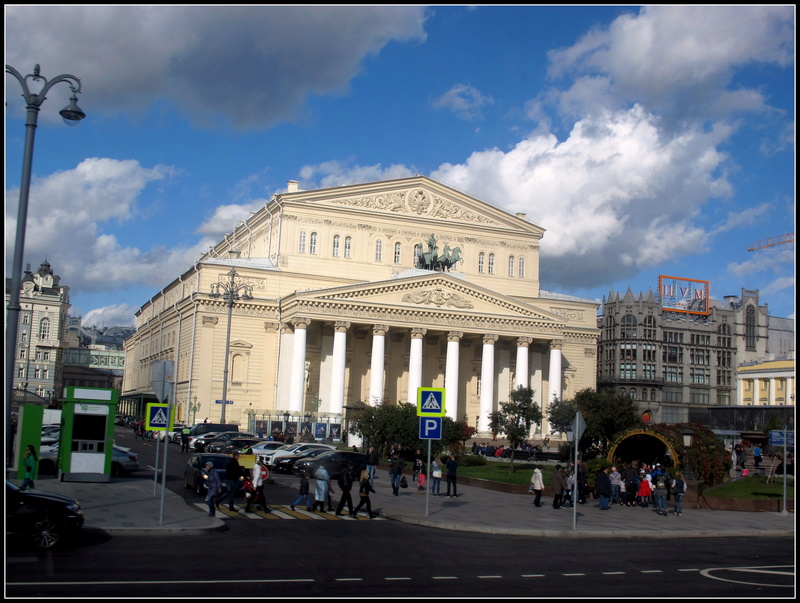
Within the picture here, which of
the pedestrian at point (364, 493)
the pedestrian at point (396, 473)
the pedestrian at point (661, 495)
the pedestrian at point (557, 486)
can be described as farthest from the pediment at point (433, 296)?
the pedestrian at point (364, 493)

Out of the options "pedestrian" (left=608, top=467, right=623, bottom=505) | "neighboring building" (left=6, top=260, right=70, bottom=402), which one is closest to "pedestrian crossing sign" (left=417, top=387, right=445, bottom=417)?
"pedestrian" (left=608, top=467, right=623, bottom=505)

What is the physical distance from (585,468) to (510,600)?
2142 centimetres

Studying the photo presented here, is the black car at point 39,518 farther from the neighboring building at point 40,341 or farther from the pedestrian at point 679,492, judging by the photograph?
the neighboring building at point 40,341

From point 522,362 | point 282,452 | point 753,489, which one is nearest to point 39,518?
point 282,452

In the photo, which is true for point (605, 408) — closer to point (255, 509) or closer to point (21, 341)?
point (255, 509)

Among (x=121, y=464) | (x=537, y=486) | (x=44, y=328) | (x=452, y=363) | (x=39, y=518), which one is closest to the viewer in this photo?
(x=39, y=518)

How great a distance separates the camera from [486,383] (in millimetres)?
74250

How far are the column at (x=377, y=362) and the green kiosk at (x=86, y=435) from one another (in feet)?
133

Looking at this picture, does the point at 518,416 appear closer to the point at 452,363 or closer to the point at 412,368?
the point at 412,368

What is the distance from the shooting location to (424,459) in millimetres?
45375

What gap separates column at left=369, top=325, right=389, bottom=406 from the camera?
7045 cm

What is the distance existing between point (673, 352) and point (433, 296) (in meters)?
56.1

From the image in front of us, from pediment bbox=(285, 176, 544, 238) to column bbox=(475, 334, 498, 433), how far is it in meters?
13.0

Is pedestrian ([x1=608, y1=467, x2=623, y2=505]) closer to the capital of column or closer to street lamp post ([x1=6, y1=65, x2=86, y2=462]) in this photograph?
street lamp post ([x1=6, y1=65, x2=86, y2=462])
